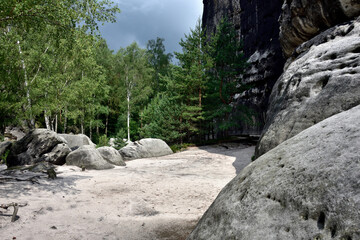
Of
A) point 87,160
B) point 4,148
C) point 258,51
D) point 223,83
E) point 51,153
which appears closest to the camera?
point 87,160

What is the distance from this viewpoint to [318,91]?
19.2 ft

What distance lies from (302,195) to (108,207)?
445cm

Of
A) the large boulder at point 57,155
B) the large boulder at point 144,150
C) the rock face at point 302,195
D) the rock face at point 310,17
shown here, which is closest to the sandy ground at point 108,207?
the rock face at point 302,195

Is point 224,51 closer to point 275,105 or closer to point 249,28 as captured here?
point 249,28

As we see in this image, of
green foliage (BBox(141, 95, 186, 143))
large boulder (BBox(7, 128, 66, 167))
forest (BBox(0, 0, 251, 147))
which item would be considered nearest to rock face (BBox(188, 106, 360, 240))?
forest (BBox(0, 0, 251, 147))

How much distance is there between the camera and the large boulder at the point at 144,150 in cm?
1553

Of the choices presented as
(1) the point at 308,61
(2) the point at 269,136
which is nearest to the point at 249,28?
(1) the point at 308,61

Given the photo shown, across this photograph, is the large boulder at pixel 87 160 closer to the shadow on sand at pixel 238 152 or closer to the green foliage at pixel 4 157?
the green foliage at pixel 4 157

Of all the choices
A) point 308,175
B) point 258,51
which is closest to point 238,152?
point 308,175

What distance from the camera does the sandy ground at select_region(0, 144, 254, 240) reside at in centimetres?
378

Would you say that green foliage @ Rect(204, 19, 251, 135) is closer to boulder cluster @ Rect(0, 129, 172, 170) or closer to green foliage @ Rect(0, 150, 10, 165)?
boulder cluster @ Rect(0, 129, 172, 170)

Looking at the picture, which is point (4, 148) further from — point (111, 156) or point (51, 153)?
point (111, 156)

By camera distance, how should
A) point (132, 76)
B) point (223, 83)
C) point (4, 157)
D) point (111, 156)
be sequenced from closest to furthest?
point (111, 156) → point (4, 157) → point (223, 83) → point (132, 76)

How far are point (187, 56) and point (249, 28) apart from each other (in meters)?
11.8
